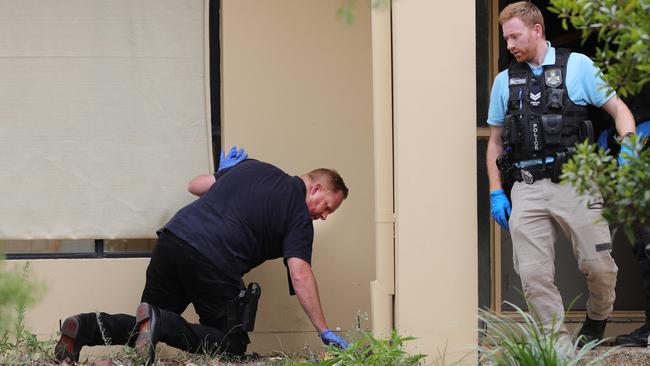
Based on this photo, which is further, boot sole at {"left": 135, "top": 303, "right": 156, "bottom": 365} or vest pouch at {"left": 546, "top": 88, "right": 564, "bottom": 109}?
boot sole at {"left": 135, "top": 303, "right": 156, "bottom": 365}

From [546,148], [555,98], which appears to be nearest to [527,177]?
[546,148]

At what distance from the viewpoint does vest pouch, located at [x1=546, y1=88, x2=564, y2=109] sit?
17.8 ft

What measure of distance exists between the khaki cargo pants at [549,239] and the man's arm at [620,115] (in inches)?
15.1

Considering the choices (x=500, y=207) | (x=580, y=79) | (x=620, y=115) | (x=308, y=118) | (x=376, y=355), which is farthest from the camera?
(x=308, y=118)

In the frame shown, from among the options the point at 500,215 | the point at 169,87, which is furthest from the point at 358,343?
the point at 169,87

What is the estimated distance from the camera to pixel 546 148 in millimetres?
5445

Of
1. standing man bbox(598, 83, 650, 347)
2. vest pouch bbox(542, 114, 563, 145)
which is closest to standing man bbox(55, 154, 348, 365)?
vest pouch bbox(542, 114, 563, 145)

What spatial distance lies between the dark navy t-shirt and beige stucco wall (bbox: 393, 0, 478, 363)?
0.76 m

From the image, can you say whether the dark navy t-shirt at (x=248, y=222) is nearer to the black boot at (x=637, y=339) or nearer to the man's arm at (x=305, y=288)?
the man's arm at (x=305, y=288)

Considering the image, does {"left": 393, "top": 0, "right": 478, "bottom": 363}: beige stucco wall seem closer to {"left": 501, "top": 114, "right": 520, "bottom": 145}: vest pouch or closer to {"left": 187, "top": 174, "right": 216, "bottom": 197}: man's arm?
{"left": 501, "top": 114, "right": 520, "bottom": 145}: vest pouch

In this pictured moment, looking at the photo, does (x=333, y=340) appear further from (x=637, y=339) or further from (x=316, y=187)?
(x=637, y=339)

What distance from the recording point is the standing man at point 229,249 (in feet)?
19.6

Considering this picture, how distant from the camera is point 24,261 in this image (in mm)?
6531

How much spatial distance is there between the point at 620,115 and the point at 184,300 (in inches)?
104
